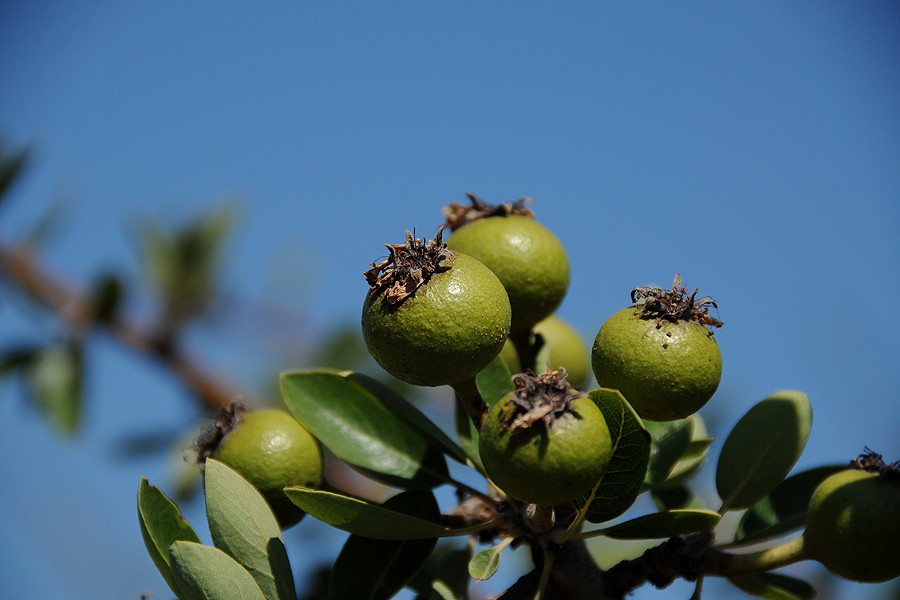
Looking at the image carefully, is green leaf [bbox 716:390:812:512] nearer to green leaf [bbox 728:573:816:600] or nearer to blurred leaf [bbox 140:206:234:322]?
green leaf [bbox 728:573:816:600]

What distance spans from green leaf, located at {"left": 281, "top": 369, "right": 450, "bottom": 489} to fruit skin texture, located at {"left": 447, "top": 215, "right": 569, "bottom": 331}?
405 mm

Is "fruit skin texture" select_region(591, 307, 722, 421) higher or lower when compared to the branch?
lower

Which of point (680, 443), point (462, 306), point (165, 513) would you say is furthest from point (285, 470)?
point (680, 443)

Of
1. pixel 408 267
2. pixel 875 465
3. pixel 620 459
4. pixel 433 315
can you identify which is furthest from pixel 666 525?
pixel 408 267

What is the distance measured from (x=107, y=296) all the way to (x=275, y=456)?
260 cm

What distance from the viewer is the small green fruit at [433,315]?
1.93 metres

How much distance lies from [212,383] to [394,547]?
8.27 feet

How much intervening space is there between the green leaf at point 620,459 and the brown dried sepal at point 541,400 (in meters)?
0.08

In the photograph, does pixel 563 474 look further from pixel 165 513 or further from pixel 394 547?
pixel 165 513

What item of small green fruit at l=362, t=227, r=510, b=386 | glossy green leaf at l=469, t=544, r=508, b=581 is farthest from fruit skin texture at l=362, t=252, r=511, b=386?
glossy green leaf at l=469, t=544, r=508, b=581

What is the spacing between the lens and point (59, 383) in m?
4.57

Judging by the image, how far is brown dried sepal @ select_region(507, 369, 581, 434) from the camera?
1.76m

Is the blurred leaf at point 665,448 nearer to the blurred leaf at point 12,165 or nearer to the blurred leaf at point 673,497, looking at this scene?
the blurred leaf at point 673,497

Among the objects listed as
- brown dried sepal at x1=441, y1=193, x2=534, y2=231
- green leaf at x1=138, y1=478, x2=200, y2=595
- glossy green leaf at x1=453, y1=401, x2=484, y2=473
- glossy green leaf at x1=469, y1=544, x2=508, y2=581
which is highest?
brown dried sepal at x1=441, y1=193, x2=534, y2=231
